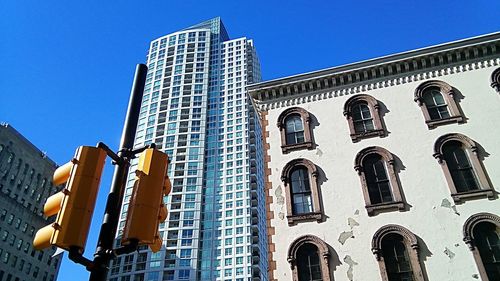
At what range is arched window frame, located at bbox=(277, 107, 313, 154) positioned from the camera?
20547 mm

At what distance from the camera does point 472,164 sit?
17688 millimetres

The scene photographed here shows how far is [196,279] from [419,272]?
233ft

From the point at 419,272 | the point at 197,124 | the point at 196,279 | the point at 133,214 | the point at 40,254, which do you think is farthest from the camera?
the point at 197,124

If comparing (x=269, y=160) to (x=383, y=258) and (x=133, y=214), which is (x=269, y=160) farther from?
(x=133, y=214)

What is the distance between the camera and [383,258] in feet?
53.3

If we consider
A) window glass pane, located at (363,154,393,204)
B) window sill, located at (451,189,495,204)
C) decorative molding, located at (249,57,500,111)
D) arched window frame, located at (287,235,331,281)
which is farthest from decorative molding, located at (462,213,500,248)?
decorative molding, located at (249,57,500,111)

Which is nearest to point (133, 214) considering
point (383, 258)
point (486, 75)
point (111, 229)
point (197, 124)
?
point (111, 229)

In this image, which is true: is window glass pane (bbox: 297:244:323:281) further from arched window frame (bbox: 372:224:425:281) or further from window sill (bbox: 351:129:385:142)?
window sill (bbox: 351:129:385:142)

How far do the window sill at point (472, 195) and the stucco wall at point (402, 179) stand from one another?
217 millimetres

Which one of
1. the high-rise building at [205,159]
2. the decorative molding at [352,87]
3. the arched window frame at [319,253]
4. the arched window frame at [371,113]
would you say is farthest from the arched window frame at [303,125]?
the high-rise building at [205,159]

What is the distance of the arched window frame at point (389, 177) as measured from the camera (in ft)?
56.9

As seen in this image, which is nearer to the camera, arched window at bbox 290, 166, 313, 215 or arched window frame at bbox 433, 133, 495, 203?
arched window frame at bbox 433, 133, 495, 203

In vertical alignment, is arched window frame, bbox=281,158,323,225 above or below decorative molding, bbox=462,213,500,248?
above

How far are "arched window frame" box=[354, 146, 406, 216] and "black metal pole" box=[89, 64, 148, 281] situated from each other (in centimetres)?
1507
